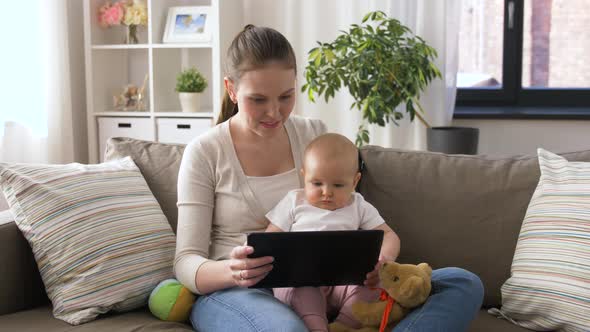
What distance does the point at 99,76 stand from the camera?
4.00 metres

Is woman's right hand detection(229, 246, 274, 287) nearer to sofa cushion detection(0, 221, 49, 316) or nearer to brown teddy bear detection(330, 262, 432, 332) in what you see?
brown teddy bear detection(330, 262, 432, 332)

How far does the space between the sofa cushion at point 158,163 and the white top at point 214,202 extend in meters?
0.23

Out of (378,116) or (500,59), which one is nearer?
(378,116)

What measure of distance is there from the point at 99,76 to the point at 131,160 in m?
2.06

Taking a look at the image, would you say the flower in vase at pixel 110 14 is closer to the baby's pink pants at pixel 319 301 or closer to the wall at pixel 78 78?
the wall at pixel 78 78

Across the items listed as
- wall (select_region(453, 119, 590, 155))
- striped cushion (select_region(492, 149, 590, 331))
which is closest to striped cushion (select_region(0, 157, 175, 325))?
striped cushion (select_region(492, 149, 590, 331))

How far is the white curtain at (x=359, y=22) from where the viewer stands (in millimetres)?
3758

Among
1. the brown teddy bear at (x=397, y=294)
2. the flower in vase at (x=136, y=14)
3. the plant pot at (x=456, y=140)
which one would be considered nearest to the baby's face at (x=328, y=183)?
the brown teddy bear at (x=397, y=294)

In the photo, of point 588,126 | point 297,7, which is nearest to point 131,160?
point 297,7

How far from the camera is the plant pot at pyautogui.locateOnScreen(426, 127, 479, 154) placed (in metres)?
3.43

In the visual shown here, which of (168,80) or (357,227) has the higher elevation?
(168,80)

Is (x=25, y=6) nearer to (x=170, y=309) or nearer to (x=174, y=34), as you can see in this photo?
(x=174, y=34)

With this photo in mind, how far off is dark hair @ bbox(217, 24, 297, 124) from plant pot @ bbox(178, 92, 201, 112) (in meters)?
2.02

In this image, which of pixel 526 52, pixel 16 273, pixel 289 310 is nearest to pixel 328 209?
pixel 289 310
